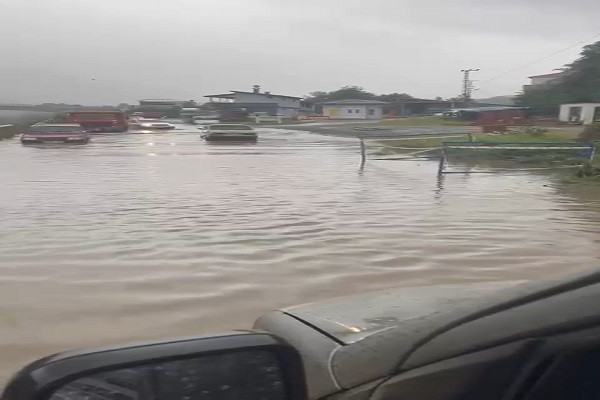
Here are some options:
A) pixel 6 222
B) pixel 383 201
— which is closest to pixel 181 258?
pixel 6 222

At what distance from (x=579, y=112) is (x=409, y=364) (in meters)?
45.9

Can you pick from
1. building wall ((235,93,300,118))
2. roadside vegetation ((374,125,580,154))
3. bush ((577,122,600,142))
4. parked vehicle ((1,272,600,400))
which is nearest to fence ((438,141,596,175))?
bush ((577,122,600,142))

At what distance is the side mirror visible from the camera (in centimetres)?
112

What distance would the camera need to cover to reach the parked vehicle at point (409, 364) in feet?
3.54

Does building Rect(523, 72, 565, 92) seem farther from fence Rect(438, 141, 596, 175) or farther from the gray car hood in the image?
the gray car hood

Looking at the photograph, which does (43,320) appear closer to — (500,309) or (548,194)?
(500,309)

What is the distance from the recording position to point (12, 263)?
23.2ft

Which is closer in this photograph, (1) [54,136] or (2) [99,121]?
(1) [54,136]

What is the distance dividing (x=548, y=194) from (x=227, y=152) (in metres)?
15.7

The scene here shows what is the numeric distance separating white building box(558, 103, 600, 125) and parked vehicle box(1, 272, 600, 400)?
135 feet

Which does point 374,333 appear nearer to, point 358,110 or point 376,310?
point 376,310

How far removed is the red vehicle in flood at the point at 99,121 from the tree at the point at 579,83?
30.8 m

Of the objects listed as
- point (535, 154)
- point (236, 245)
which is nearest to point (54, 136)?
point (535, 154)

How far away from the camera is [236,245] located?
8.05m
